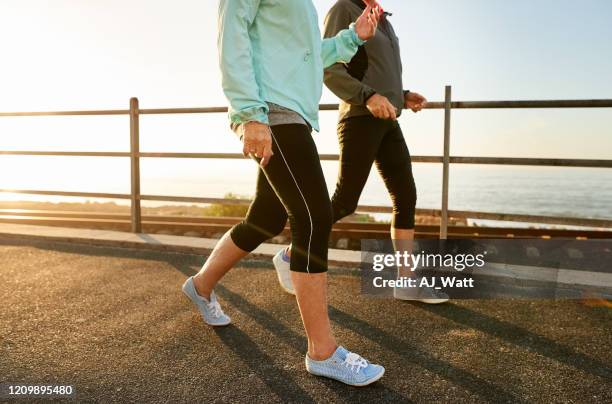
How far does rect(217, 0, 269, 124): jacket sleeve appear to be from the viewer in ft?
6.24

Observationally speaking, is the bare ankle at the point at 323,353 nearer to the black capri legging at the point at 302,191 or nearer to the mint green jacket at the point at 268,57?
the black capri legging at the point at 302,191

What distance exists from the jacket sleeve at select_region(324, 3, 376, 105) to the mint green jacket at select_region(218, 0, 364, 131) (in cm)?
62

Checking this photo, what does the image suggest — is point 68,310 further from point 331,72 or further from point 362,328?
point 331,72

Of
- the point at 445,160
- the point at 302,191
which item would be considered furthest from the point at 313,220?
the point at 445,160

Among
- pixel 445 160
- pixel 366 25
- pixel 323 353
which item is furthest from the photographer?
pixel 445 160

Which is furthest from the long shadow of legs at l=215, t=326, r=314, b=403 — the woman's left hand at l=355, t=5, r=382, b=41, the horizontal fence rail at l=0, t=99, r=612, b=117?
the horizontal fence rail at l=0, t=99, r=612, b=117

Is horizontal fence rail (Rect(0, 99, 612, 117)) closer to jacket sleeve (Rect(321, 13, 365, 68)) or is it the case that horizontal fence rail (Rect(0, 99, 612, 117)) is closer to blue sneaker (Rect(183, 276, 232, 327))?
jacket sleeve (Rect(321, 13, 365, 68))

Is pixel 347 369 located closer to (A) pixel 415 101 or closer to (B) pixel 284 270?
(B) pixel 284 270

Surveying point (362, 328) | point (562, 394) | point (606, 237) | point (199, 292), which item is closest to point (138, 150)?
point (199, 292)

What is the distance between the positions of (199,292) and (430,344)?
3.84 feet

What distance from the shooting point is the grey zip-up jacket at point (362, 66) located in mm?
2848

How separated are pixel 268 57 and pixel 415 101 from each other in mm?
1532

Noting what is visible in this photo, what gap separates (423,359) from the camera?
234 centimetres

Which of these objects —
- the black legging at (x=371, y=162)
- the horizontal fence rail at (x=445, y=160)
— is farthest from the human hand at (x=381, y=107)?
the horizontal fence rail at (x=445, y=160)
